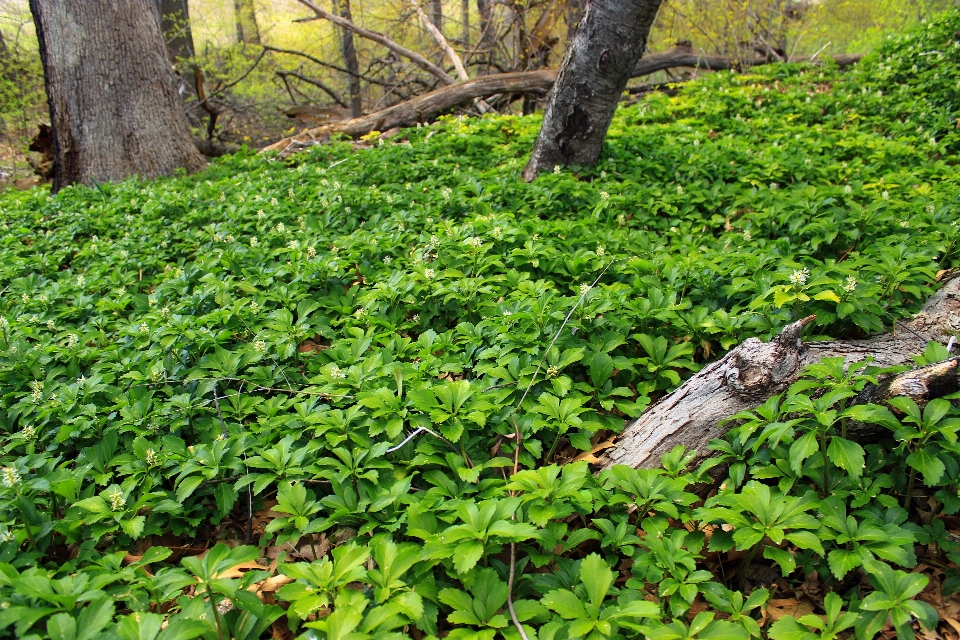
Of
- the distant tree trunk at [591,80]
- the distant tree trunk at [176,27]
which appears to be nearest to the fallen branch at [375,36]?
the distant tree trunk at [176,27]

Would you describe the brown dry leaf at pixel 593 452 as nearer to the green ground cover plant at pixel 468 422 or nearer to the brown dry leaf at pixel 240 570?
the green ground cover plant at pixel 468 422

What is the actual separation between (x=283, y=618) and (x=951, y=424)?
217 centimetres

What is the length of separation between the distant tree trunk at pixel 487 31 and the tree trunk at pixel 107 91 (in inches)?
216

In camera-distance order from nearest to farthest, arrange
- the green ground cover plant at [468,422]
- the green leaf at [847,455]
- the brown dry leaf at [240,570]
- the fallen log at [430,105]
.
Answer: the green ground cover plant at [468,422] < the green leaf at [847,455] < the brown dry leaf at [240,570] < the fallen log at [430,105]

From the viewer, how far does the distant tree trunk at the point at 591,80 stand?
173 inches

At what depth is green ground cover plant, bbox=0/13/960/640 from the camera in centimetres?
159

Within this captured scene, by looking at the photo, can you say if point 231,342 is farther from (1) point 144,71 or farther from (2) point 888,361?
(1) point 144,71

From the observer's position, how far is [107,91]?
632 cm

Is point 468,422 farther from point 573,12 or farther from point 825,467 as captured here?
point 573,12

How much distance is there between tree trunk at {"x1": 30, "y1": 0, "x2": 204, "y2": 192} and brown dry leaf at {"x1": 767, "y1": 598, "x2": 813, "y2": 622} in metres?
7.43

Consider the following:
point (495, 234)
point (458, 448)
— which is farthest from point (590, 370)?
point (495, 234)

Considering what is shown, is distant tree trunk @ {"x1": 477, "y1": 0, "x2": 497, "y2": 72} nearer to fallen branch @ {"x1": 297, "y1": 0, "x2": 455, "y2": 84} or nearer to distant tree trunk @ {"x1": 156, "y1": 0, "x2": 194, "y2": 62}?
fallen branch @ {"x1": 297, "y1": 0, "x2": 455, "y2": 84}

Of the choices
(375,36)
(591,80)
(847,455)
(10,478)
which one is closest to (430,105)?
(375,36)

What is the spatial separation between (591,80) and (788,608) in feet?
13.5
